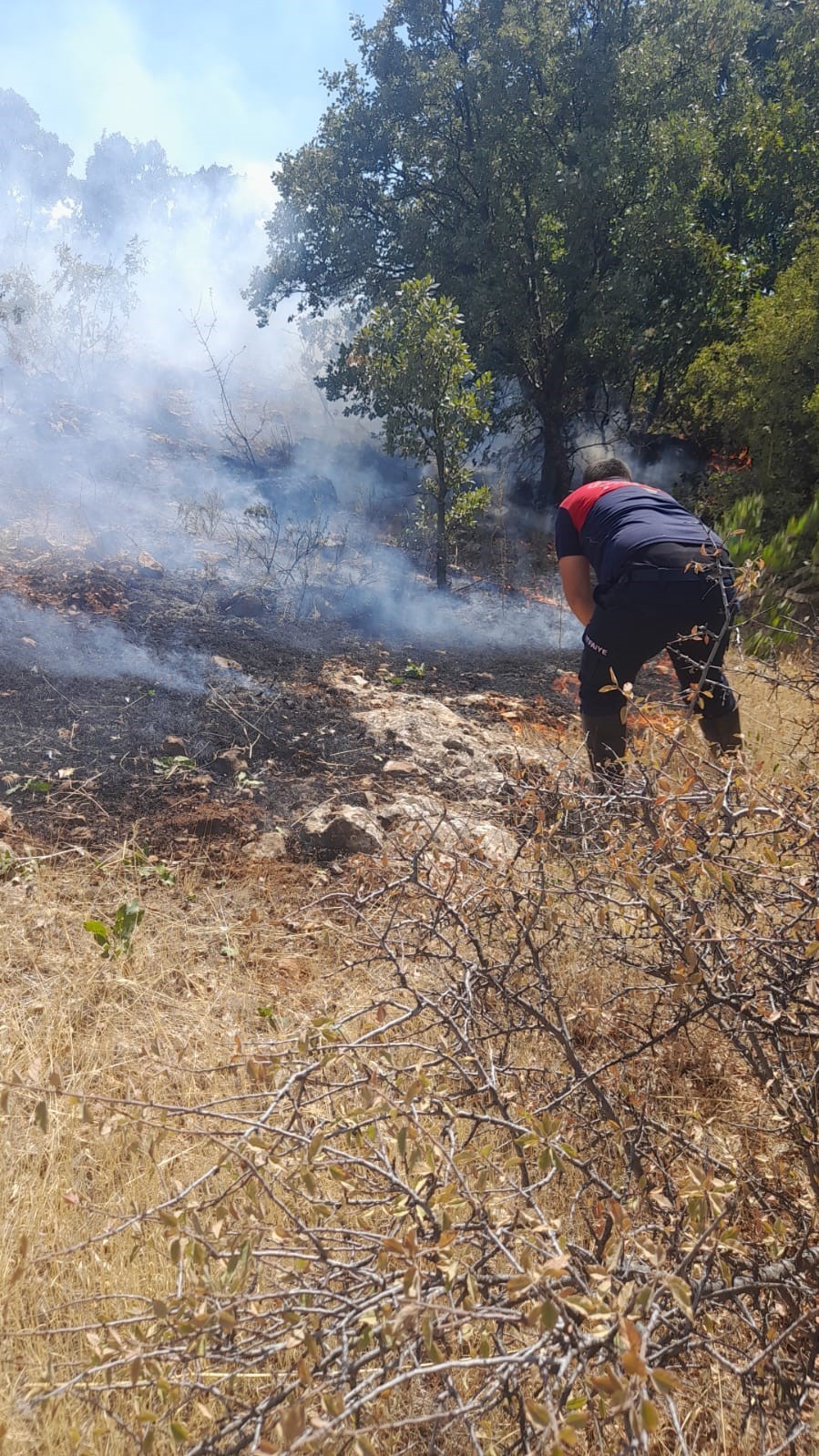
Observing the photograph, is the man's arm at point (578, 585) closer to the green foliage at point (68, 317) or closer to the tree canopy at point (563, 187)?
the tree canopy at point (563, 187)

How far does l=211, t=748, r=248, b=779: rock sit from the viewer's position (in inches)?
150

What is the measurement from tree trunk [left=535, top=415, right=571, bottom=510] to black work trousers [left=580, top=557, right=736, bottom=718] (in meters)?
7.27

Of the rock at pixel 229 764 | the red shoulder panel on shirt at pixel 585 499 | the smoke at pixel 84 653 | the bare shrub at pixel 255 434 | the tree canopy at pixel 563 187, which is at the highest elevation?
the tree canopy at pixel 563 187

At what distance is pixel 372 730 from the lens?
4.33m

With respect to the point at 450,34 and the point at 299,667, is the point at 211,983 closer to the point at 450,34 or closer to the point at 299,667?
the point at 299,667

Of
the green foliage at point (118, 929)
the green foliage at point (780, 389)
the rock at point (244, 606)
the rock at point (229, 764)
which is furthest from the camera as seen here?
the green foliage at point (780, 389)

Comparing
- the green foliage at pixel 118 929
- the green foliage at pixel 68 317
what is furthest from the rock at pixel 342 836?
the green foliage at pixel 68 317

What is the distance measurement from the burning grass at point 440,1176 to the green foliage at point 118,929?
1.0 inches

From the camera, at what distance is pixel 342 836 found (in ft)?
11.0

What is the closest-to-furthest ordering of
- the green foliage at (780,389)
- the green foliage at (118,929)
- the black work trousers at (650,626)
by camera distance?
the green foliage at (118,929) < the black work trousers at (650,626) < the green foliage at (780,389)

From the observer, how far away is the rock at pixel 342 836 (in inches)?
131

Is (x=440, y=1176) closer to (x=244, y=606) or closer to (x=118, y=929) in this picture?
(x=118, y=929)

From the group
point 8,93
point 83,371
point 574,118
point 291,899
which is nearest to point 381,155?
point 574,118

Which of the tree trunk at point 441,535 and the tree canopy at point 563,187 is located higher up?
the tree canopy at point 563,187
